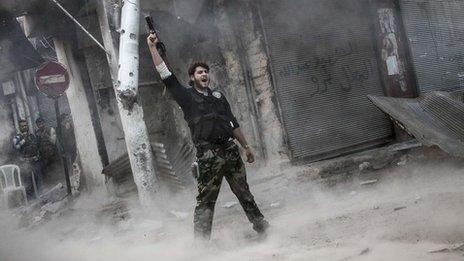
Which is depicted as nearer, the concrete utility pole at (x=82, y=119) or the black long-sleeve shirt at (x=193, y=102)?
the black long-sleeve shirt at (x=193, y=102)

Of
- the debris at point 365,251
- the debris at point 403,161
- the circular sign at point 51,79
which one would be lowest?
the debris at point 403,161

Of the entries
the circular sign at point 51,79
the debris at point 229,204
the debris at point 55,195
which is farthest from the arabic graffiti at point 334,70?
the debris at point 55,195

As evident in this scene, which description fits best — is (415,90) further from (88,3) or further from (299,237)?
(88,3)

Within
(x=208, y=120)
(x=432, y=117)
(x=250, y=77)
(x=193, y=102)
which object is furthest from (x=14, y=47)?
(x=432, y=117)

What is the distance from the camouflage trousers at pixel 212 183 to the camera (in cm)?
376

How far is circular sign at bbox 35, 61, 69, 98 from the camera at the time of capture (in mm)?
7590

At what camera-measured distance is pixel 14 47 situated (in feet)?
26.5

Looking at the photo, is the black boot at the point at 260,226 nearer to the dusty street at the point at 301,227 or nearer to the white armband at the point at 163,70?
the dusty street at the point at 301,227

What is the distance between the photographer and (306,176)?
6.16m

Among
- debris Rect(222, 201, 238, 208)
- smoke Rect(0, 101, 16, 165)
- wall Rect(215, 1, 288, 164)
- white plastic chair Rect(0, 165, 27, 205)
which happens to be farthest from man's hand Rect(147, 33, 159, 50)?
smoke Rect(0, 101, 16, 165)

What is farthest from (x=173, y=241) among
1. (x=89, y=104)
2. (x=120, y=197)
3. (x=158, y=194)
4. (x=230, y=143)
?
(x=89, y=104)

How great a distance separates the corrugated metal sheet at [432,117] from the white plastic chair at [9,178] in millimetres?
7099

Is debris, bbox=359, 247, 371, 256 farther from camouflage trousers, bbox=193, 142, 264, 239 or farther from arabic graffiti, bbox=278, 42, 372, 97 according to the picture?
arabic graffiti, bbox=278, 42, 372, 97

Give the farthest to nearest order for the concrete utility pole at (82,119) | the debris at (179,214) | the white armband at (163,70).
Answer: the concrete utility pole at (82,119) < the debris at (179,214) < the white armband at (163,70)
